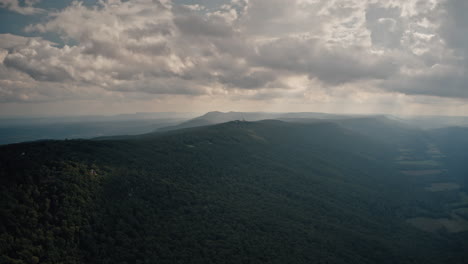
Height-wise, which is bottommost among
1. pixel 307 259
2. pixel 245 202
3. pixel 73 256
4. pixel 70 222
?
pixel 307 259

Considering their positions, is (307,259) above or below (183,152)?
below

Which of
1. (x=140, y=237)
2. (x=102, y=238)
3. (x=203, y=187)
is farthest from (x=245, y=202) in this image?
(x=102, y=238)

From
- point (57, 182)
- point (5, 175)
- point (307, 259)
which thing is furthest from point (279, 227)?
point (5, 175)

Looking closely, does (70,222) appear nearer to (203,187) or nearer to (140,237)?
(140,237)

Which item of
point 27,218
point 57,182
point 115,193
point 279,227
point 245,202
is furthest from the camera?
point 245,202

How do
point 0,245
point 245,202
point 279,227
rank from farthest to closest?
1. point 245,202
2. point 279,227
3. point 0,245

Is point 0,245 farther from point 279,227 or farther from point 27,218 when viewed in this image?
point 279,227

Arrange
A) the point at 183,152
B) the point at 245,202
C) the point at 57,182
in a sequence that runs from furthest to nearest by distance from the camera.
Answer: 1. the point at 183,152
2. the point at 245,202
3. the point at 57,182

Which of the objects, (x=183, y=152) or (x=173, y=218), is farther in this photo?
(x=183, y=152)

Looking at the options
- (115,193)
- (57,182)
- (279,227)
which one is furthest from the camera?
(279,227)
